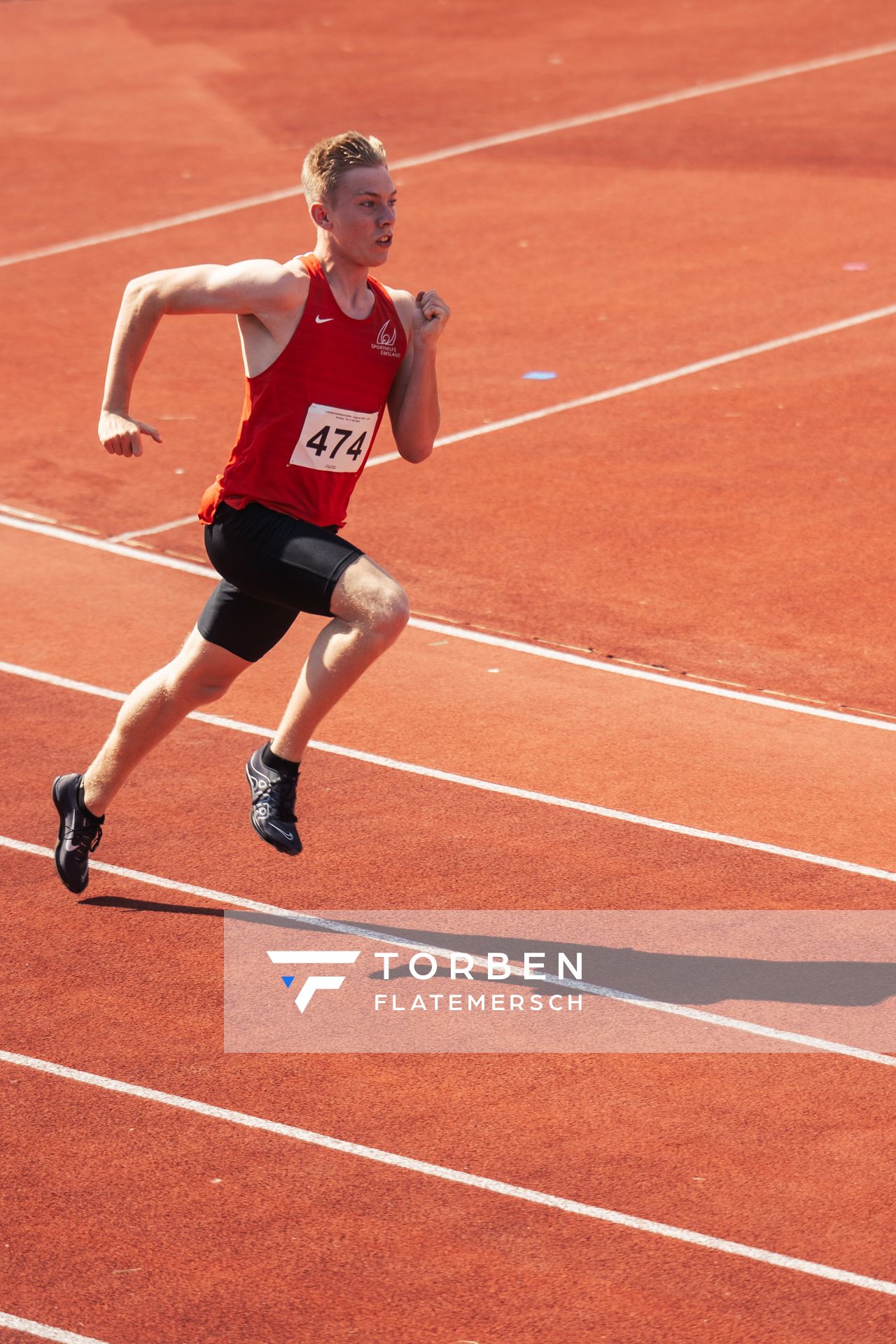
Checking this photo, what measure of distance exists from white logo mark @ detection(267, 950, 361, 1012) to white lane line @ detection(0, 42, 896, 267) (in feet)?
41.1

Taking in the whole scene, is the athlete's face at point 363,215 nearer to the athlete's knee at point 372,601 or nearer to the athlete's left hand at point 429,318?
the athlete's left hand at point 429,318

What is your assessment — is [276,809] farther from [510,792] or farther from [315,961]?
[510,792]

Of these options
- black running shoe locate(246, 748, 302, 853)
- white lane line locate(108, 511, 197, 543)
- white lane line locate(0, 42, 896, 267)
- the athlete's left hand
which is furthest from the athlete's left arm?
white lane line locate(0, 42, 896, 267)

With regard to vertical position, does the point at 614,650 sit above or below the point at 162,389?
below

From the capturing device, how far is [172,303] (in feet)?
18.6

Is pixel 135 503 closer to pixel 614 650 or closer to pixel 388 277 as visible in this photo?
pixel 614 650

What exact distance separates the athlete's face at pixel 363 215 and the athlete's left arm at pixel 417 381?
0.24 metres

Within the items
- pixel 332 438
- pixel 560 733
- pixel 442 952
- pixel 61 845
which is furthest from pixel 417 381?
pixel 560 733

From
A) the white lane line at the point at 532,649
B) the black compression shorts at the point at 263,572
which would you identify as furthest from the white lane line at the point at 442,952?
the white lane line at the point at 532,649

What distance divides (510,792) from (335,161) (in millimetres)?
2746

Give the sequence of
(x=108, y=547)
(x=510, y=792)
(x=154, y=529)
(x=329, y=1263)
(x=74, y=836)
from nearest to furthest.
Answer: (x=329, y=1263), (x=74, y=836), (x=510, y=792), (x=108, y=547), (x=154, y=529)

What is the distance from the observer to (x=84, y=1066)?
17.6 ft

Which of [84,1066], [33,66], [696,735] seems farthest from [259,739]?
[33,66]

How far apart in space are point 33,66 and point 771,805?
782 inches
